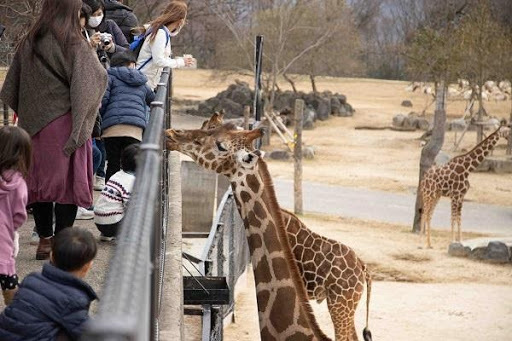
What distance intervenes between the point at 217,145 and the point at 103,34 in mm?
1575

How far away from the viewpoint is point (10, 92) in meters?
6.42

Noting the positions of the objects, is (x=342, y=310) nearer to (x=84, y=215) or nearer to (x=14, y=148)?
(x=84, y=215)

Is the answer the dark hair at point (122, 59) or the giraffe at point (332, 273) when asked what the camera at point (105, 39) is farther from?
the giraffe at point (332, 273)

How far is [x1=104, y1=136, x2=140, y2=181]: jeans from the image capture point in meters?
7.89

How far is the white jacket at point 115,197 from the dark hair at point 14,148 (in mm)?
1651

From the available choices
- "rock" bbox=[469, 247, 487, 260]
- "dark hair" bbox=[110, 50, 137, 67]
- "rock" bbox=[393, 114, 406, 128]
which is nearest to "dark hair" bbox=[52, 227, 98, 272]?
"dark hair" bbox=[110, 50, 137, 67]

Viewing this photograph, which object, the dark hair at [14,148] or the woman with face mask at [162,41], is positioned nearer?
the dark hair at [14,148]

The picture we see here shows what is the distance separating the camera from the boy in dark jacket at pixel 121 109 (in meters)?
7.87

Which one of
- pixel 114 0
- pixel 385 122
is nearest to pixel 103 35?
pixel 114 0

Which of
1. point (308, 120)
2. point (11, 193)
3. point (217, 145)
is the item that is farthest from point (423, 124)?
point (11, 193)

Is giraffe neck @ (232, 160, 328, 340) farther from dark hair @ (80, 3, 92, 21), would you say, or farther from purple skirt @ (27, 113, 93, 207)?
dark hair @ (80, 3, 92, 21)

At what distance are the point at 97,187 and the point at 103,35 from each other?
5.46 feet

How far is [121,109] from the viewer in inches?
309

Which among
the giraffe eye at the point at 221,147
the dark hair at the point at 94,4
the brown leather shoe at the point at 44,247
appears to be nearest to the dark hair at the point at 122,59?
the dark hair at the point at 94,4
